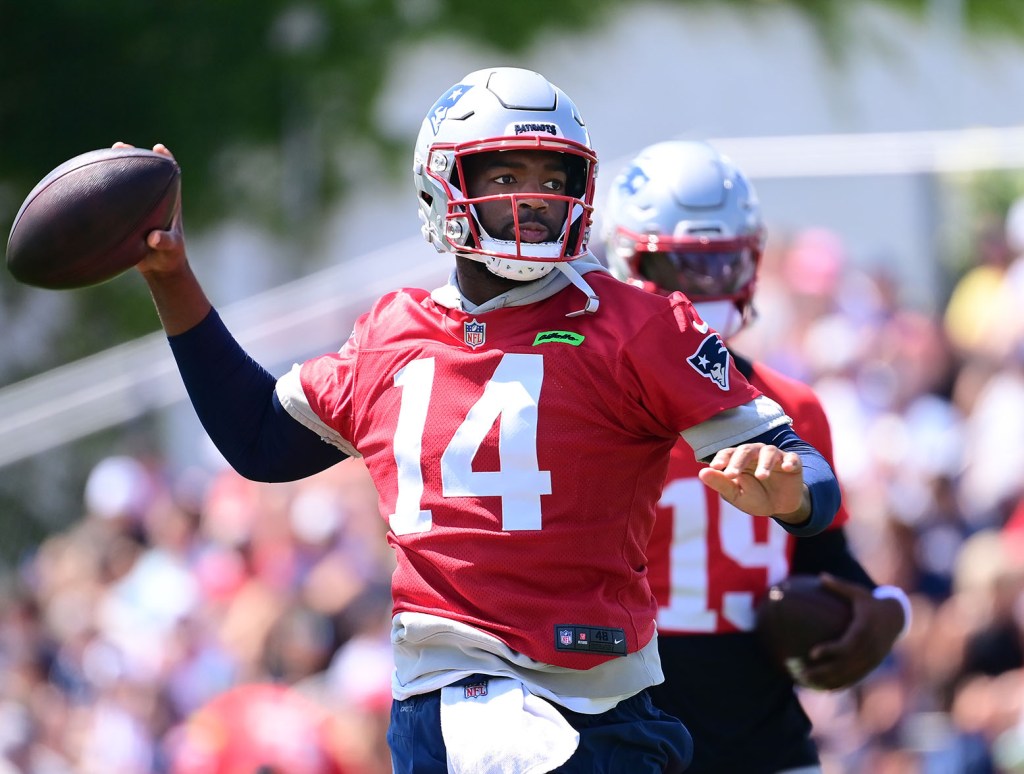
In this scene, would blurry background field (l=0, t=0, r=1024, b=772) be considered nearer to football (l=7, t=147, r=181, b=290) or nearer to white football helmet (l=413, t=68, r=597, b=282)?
football (l=7, t=147, r=181, b=290)

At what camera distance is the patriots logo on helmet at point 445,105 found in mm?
3641

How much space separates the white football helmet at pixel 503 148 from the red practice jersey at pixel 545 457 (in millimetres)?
131

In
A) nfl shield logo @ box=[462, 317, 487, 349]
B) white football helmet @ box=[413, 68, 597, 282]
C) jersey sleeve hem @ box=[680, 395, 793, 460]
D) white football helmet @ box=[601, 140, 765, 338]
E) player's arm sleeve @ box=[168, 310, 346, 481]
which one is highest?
white football helmet @ box=[413, 68, 597, 282]

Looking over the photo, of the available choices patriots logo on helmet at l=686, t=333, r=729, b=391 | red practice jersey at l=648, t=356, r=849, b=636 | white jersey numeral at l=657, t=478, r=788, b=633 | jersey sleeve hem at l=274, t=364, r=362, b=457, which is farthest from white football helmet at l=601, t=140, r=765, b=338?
jersey sleeve hem at l=274, t=364, r=362, b=457

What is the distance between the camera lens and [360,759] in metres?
6.59

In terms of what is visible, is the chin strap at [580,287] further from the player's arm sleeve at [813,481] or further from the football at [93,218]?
the football at [93,218]

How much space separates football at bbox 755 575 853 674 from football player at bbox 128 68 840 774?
2.85 ft

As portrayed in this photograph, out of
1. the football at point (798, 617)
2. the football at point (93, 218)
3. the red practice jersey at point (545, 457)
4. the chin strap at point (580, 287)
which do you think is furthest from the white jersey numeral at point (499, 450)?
the football at point (798, 617)

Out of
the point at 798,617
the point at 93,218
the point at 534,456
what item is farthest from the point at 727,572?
the point at 93,218

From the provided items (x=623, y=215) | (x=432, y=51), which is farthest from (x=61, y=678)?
(x=432, y=51)

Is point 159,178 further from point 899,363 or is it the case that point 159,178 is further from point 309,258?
point 309,258

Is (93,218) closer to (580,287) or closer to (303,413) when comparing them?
(303,413)

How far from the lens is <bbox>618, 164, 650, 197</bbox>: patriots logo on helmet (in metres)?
4.74

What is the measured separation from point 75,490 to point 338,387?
834 cm
